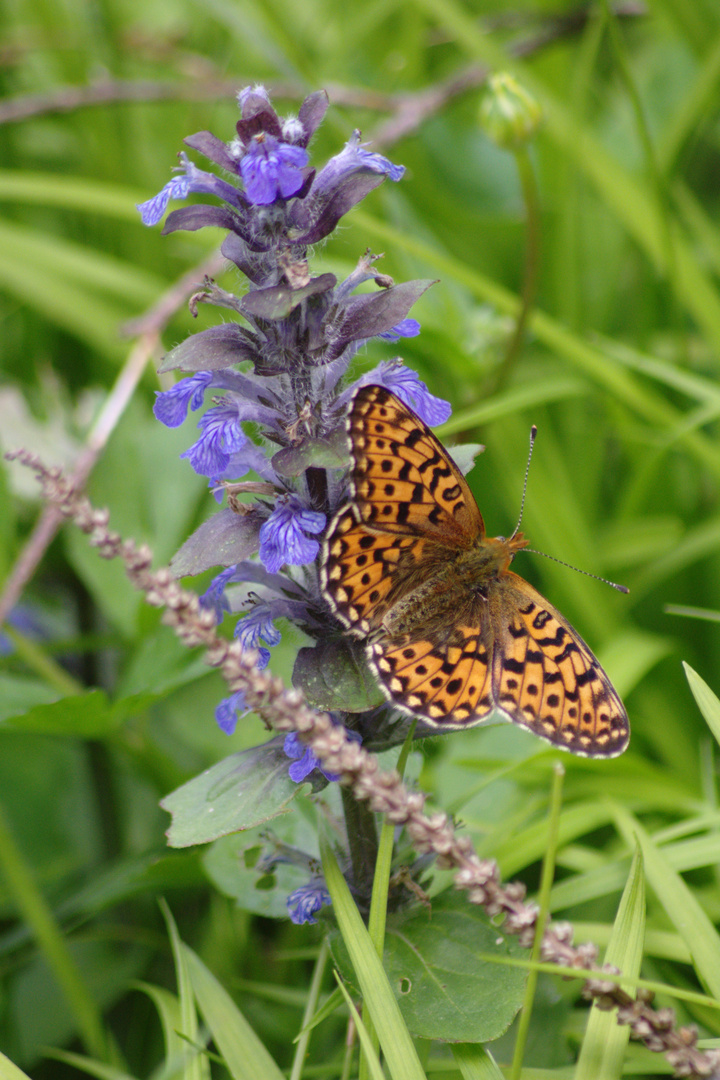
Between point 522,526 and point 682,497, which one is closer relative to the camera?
point 522,526

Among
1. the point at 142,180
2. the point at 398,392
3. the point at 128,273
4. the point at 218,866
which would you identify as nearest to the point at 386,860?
the point at 218,866

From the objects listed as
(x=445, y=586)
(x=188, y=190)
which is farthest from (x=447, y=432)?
(x=188, y=190)

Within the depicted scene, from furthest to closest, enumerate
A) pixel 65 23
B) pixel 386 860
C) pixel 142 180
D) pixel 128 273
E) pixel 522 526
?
pixel 65 23, pixel 142 180, pixel 128 273, pixel 522 526, pixel 386 860

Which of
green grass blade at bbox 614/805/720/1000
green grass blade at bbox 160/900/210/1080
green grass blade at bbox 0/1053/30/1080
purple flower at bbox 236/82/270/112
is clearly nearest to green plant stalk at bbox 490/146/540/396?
purple flower at bbox 236/82/270/112

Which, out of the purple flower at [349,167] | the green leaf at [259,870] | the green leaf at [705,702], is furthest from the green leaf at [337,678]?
the purple flower at [349,167]

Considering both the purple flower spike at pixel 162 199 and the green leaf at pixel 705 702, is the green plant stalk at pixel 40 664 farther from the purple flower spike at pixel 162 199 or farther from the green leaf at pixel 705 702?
the green leaf at pixel 705 702

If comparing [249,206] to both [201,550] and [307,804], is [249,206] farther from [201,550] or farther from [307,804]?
[307,804]

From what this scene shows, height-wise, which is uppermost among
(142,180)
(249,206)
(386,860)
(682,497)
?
(142,180)
